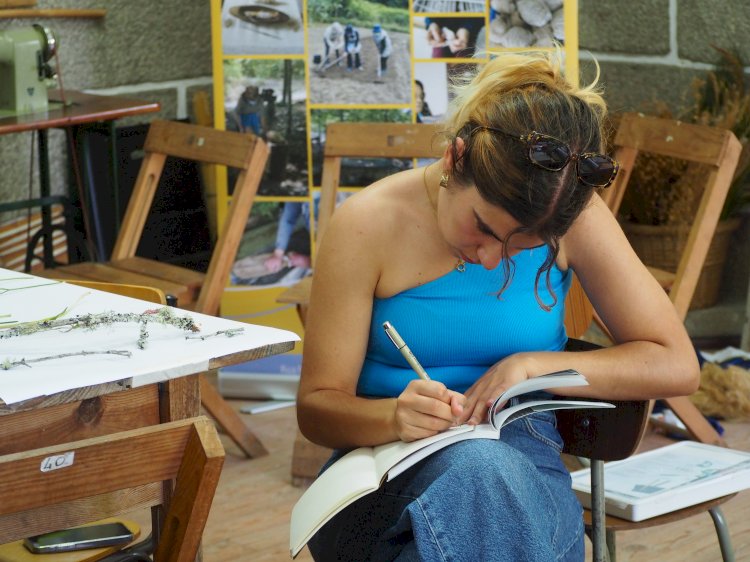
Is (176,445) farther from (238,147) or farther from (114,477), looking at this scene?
(238,147)

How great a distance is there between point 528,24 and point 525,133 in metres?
2.04

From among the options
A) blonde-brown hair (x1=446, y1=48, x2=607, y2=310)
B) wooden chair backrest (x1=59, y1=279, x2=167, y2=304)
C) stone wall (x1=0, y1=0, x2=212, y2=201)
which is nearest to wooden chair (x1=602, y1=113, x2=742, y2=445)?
blonde-brown hair (x1=446, y1=48, x2=607, y2=310)

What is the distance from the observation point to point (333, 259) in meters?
1.76

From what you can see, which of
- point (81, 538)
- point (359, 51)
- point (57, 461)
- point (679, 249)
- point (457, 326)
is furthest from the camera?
point (679, 249)

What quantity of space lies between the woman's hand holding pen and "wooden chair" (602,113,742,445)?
1.59 metres

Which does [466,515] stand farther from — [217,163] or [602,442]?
[217,163]

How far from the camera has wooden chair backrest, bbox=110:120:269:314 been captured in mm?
3174

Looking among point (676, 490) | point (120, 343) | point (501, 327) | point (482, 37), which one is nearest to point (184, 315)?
point (120, 343)

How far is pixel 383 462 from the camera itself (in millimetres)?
1577

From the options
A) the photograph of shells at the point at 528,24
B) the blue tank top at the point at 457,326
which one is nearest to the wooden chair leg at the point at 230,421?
the photograph of shells at the point at 528,24

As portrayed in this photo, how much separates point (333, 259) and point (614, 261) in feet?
1.44

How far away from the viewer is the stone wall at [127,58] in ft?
13.6

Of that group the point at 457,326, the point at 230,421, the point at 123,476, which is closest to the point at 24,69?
the point at 230,421

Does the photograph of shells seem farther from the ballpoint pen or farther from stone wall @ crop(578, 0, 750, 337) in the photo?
the ballpoint pen
